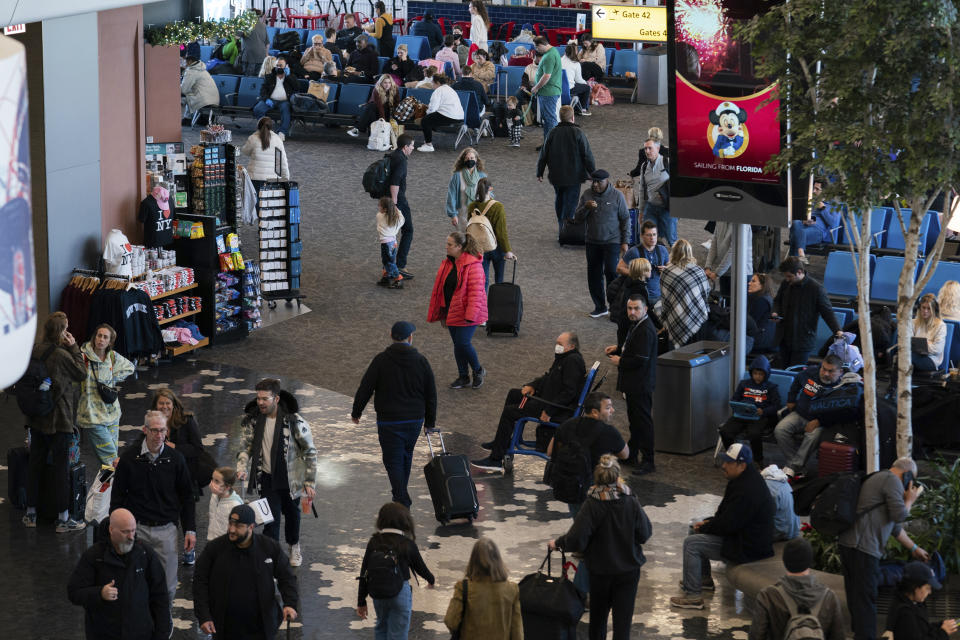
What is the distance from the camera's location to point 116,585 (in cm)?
702

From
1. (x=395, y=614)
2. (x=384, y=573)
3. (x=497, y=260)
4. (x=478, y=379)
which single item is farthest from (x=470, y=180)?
(x=384, y=573)

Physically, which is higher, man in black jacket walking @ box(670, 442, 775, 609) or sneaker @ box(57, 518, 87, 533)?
man in black jacket walking @ box(670, 442, 775, 609)

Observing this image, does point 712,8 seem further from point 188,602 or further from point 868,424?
point 188,602

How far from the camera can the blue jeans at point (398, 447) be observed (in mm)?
9922

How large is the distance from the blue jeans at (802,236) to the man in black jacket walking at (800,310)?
3.12 meters

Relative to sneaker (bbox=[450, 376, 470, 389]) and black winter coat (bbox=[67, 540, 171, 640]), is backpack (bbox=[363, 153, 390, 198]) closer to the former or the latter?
sneaker (bbox=[450, 376, 470, 389])

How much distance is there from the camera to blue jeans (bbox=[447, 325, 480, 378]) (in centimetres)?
1295

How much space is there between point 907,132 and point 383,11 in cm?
2589

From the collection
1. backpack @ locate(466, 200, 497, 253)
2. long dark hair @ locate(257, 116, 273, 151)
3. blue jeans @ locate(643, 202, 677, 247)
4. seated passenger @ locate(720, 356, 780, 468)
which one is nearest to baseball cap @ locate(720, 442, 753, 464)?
seated passenger @ locate(720, 356, 780, 468)

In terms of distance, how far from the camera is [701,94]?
35.2 feet

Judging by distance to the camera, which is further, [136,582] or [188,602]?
[188,602]

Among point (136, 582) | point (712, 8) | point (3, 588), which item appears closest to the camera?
point (136, 582)

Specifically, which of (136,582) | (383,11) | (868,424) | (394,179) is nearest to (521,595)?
(136,582)

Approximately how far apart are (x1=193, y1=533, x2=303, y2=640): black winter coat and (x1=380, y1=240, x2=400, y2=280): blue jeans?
9446 mm
